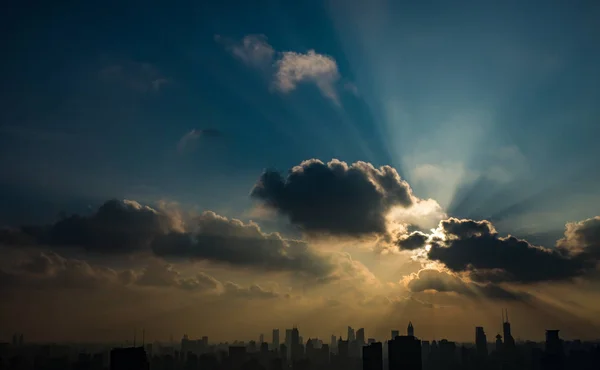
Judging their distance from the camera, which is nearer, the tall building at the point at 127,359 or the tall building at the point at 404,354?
the tall building at the point at 127,359

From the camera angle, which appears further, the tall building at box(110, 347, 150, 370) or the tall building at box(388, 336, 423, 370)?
the tall building at box(388, 336, 423, 370)

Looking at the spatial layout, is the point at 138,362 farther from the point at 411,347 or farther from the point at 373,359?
the point at 411,347

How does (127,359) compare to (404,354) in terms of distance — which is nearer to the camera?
(127,359)

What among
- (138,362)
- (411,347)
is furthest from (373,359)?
(138,362)
